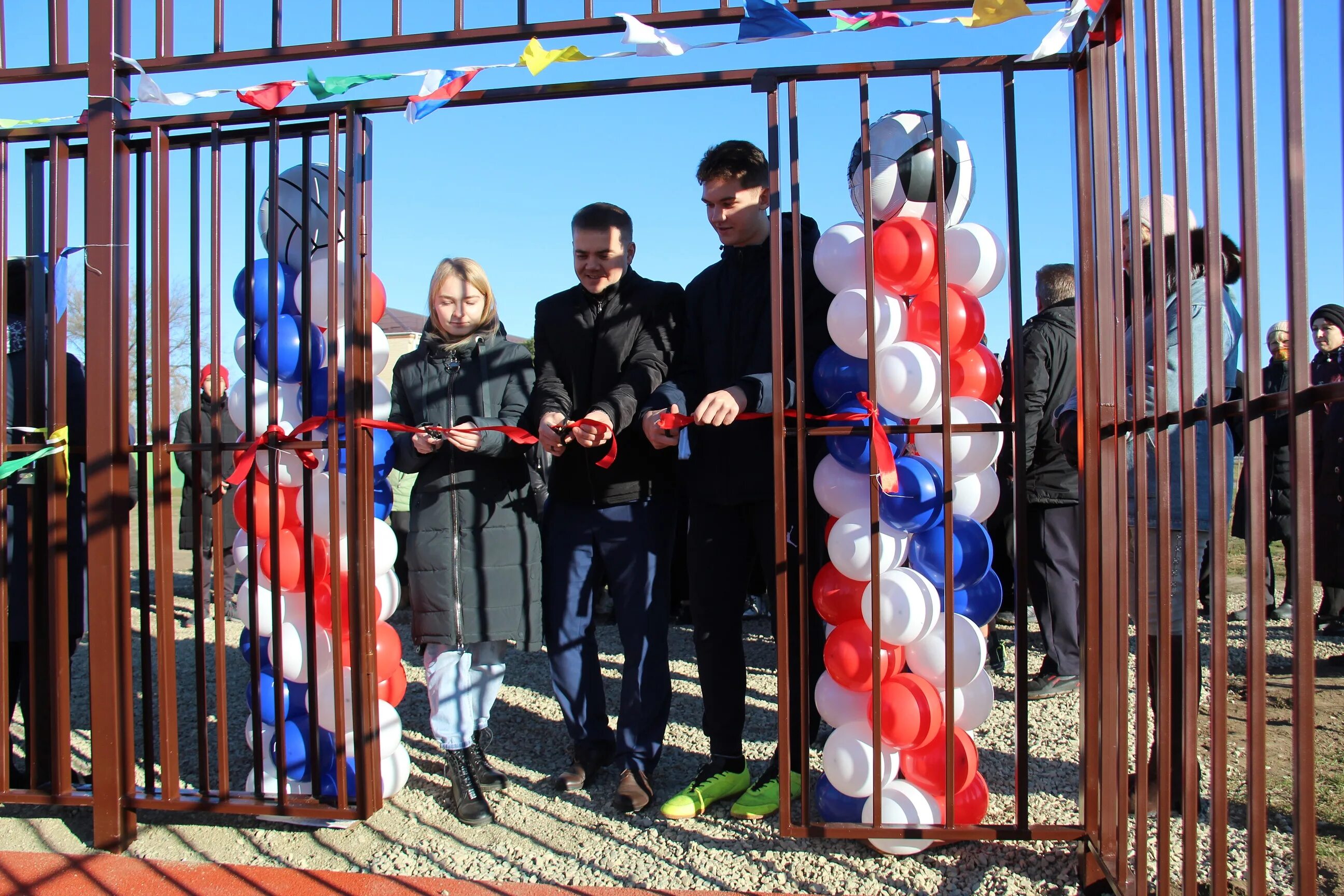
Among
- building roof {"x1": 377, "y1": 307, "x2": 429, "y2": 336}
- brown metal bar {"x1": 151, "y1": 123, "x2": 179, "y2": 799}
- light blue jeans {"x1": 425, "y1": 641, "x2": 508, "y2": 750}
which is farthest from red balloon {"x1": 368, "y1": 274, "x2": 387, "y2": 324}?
building roof {"x1": 377, "y1": 307, "x2": 429, "y2": 336}

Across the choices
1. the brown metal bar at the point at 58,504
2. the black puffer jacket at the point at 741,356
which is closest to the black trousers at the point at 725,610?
the black puffer jacket at the point at 741,356

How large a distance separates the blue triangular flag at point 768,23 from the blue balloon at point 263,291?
1570 millimetres

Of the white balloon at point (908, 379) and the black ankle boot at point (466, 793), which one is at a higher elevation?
the white balloon at point (908, 379)

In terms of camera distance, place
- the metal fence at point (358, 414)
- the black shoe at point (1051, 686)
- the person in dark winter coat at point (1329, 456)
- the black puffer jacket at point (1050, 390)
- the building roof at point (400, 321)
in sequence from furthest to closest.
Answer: the building roof at point (400, 321) → the person in dark winter coat at point (1329, 456) → the black shoe at point (1051, 686) → the black puffer jacket at point (1050, 390) → the metal fence at point (358, 414)

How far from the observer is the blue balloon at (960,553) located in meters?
2.98

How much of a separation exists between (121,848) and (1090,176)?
135 inches

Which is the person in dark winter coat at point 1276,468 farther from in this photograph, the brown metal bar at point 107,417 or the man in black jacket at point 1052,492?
the brown metal bar at point 107,417

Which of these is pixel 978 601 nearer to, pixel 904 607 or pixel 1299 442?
pixel 904 607

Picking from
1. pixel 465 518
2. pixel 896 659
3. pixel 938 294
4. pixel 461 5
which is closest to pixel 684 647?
pixel 465 518

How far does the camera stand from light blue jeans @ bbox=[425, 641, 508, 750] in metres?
3.54

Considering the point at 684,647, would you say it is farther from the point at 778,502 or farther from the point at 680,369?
the point at 778,502

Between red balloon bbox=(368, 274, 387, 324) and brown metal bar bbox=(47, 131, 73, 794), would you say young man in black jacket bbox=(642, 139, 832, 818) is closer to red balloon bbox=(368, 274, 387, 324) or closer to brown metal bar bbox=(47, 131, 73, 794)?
red balloon bbox=(368, 274, 387, 324)

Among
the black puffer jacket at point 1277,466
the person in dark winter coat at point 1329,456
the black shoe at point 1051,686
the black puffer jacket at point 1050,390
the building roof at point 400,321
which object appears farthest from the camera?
the building roof at point 400,321

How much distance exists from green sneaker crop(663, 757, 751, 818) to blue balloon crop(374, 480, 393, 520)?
1386 millimetres
